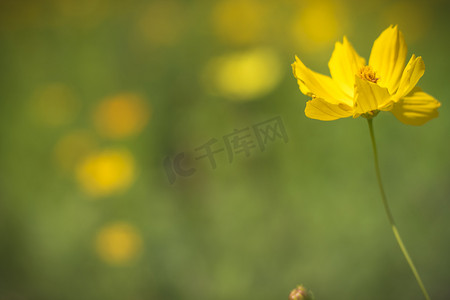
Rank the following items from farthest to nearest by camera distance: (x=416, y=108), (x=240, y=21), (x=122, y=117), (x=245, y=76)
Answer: (x=240, y=21) < (x=122, y=117) < (x=245, y=76) < (x=416, y=108)

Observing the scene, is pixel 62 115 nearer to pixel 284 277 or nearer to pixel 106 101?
pixel 106 101

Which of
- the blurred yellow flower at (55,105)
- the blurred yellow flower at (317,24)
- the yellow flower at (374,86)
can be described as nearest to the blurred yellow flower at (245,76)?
the blurred yellow flower at (317,24)

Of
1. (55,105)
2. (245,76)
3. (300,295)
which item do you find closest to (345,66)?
(300,295)

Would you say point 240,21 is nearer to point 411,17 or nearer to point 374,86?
point 411,17

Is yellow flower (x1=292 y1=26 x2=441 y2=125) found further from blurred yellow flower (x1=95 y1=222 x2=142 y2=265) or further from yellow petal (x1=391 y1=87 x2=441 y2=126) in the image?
blurred yellow flower (x1=95 y1=222 x2=142 y2=265)

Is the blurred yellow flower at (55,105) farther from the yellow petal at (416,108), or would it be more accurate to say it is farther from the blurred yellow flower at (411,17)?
the yellow petal at (416,108)

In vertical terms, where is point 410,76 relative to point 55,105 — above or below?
below
